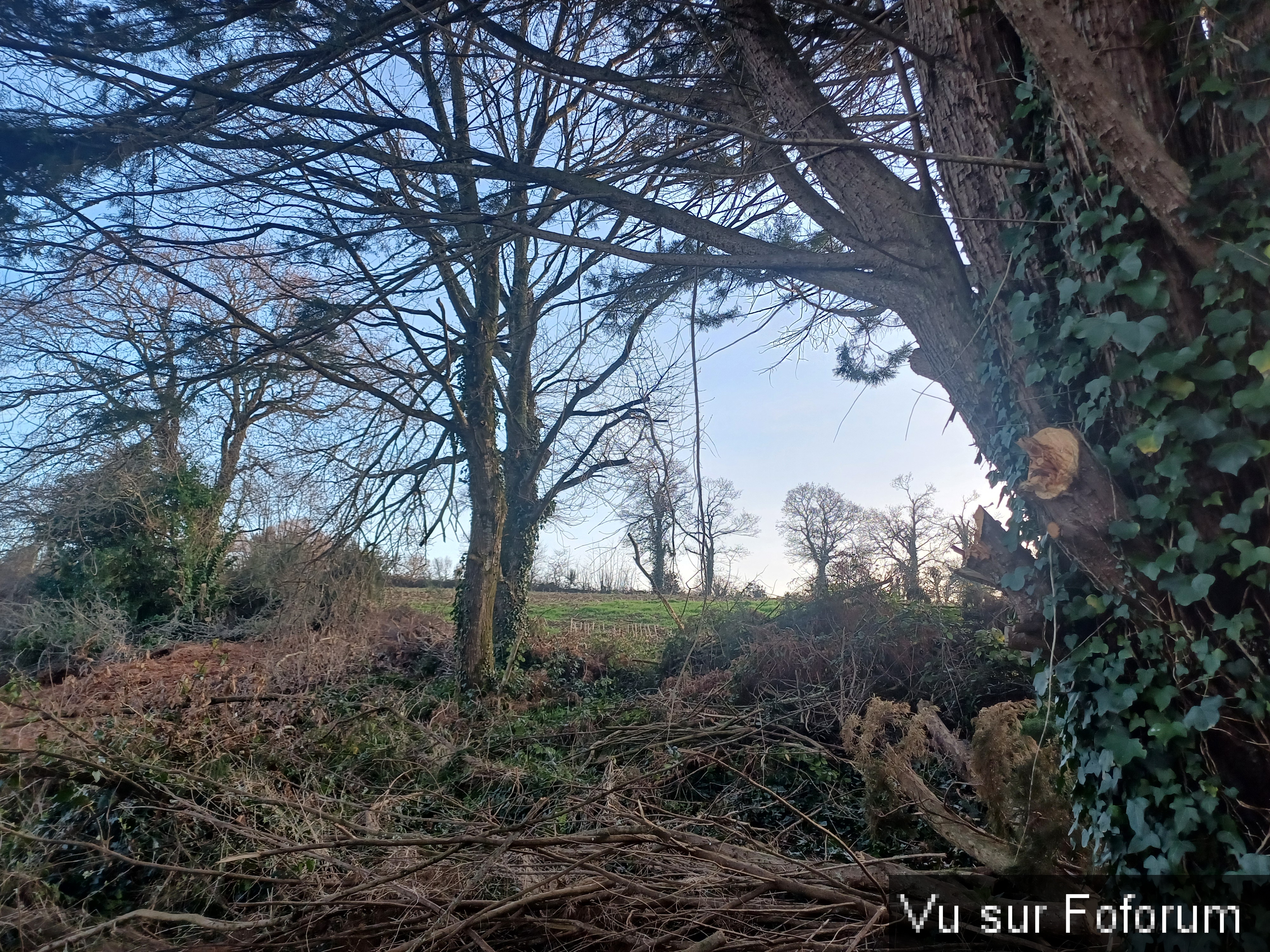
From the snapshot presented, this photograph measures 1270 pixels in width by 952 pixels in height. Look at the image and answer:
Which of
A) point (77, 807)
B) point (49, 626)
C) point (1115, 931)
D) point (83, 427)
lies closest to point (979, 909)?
point (1115, 931)

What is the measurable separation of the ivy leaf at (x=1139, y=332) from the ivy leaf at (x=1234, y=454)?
0.40 meters

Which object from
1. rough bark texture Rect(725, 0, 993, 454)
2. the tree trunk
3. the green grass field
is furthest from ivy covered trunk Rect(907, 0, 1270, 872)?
the green grass field

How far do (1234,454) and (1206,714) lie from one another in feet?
2.82

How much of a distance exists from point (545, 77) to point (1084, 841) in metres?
4.65

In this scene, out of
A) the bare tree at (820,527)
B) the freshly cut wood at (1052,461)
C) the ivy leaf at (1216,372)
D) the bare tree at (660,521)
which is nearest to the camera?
the ivy leaf at (1216,372)

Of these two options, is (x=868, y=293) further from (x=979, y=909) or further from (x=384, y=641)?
(x=384, y=641)

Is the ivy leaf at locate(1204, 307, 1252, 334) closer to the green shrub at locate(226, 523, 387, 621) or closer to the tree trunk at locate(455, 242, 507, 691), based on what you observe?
the tree trunk at locate(455, 242, 507, 691)

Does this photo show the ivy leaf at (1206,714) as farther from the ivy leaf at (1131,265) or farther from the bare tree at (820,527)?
the bare tree at (820,527)

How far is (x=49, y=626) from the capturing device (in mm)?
9656

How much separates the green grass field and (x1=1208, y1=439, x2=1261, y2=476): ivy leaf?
28.9 feet

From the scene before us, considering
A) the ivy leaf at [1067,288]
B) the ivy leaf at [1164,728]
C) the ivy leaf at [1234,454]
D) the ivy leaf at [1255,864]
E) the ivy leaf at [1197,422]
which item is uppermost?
the ivy leaf at [1067,288]

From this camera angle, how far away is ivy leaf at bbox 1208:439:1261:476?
2.21 m

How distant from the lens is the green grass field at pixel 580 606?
1206 centimetres

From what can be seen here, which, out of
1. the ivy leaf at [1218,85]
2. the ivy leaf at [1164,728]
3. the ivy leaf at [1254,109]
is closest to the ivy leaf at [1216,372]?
the ivy leaf at [1254,109]
